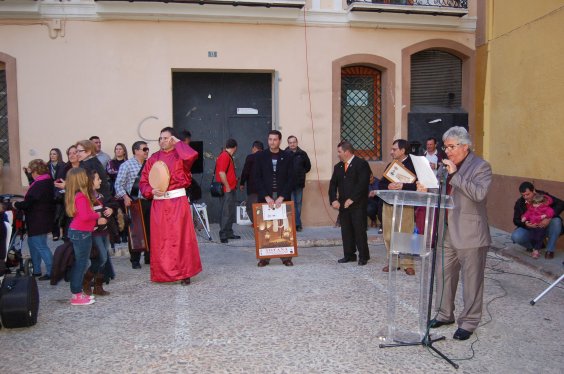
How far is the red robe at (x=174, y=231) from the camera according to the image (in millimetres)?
7117

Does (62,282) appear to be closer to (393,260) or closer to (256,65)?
(393,260)

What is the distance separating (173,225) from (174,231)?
8cm

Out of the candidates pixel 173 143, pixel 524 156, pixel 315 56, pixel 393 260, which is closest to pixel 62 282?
pixel 173 143

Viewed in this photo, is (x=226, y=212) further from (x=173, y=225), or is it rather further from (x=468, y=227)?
(x=468, y=227)

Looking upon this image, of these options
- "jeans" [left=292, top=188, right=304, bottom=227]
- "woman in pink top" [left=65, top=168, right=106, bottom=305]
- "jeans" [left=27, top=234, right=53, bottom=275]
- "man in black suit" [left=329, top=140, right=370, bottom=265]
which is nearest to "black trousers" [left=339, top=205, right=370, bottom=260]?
"man in black suit" [left=329, top=140, right=370, bottom=265]

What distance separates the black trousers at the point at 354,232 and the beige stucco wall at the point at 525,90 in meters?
3.51

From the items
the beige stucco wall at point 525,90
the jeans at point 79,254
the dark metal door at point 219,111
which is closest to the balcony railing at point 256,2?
the dark metal door at point 219,111

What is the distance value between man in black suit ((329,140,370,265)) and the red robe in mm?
2251

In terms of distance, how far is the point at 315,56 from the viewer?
1189cm

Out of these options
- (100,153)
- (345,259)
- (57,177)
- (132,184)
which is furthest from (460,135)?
(100,153)

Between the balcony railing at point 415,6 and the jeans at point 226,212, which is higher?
the balcony railing at point 415,6

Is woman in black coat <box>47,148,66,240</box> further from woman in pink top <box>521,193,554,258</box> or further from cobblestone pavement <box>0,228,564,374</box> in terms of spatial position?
woman in pink top <box>521,193,554,258</box>

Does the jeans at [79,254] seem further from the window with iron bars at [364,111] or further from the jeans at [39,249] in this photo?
the window with iron bars at [364,111]

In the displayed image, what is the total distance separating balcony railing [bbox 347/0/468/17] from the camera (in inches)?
456
